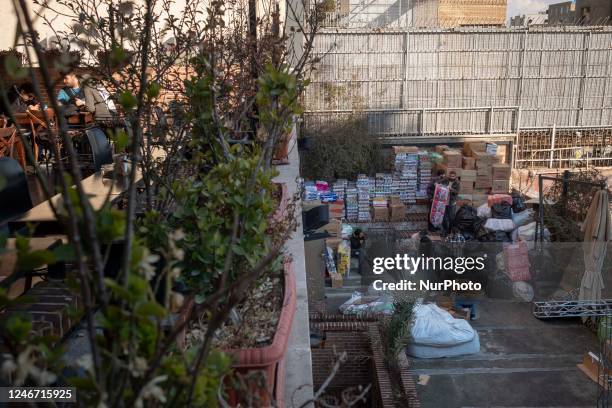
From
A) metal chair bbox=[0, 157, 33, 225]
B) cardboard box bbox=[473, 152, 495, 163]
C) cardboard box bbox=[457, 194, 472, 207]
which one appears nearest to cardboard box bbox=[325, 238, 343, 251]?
cardboard box bbox=[457, 194, 472, 207]

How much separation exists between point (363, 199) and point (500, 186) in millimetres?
3364

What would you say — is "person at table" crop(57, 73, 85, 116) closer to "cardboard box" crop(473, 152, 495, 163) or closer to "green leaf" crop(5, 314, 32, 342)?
"green leaf" crop(5, 314, 32, 342)

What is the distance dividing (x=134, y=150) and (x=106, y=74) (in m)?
1.88

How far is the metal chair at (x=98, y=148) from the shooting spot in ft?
14.9

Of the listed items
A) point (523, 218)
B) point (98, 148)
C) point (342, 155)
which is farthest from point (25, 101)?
point (342, 155)

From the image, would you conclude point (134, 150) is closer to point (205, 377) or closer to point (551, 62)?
point (205, 377)

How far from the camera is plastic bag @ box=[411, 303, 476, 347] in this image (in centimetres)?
774

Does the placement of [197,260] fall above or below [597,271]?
above

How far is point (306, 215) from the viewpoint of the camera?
4605mm

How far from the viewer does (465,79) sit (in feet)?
54.3

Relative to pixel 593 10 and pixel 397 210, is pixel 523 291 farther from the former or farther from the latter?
pixel 593 10

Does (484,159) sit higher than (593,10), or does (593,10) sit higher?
(593,10)

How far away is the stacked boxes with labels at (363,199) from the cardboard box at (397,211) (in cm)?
55

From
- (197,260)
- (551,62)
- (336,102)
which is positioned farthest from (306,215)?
(551,62)
